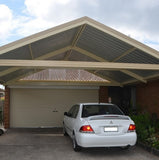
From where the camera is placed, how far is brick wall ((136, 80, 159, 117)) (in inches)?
→ 396

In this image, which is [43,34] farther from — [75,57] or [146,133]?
[146,133]

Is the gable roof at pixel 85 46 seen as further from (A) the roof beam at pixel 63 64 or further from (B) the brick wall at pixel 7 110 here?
(B) the brick wall at pixel 7 110

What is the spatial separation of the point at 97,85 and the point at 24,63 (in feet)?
23.6

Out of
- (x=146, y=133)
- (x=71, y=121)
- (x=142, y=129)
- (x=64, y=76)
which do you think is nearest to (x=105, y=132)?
(x=71, y=121)

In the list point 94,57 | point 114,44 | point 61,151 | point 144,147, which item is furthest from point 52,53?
point 144,147

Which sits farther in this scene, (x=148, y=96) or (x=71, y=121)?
(x=148, y=96)

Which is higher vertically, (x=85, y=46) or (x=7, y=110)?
(x=85, y=46)

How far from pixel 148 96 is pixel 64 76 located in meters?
4.80

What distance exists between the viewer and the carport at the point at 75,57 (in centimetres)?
637

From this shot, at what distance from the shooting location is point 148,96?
10875mm

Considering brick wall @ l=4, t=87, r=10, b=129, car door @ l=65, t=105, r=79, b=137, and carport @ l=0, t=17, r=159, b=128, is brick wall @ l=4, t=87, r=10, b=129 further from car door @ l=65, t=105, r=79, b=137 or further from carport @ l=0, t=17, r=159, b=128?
car door @ l=65, t=105, r=79, b=137

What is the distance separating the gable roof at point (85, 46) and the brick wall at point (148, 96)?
2.68ft

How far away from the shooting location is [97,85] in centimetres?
1281

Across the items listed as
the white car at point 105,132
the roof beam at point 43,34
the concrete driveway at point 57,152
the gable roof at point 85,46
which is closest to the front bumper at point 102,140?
the white car at point 105,132
